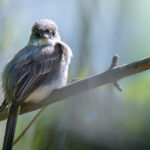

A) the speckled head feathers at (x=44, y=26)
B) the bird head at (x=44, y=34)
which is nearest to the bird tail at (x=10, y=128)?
the bird head at (x=44, y=34)

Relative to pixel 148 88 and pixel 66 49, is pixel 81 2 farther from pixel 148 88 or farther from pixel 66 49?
pixel 148 88

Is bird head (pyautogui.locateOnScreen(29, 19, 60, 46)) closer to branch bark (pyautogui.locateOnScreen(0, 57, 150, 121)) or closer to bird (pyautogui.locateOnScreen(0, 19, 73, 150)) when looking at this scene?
bird (pyautogui.locateOnScreen(0, 19, 73, 150))

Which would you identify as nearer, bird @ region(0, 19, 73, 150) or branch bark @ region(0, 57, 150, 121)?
branch bark @ region(0, 57, 150, 121)

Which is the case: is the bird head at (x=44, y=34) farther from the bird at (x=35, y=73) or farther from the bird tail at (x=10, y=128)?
the bird tail at (x=10, y=128)

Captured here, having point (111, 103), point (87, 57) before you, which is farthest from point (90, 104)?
point (87, 57)

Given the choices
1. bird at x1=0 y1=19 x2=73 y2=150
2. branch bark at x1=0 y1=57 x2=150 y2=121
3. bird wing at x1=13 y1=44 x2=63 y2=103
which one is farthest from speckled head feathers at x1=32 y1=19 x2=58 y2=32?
branch bark at x1=0 y1=57 x2=150 y2=121

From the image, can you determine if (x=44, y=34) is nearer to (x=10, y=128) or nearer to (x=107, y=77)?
(x=10, y=128)

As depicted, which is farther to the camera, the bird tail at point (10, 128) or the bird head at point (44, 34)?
the bird head at point (44, 34)
